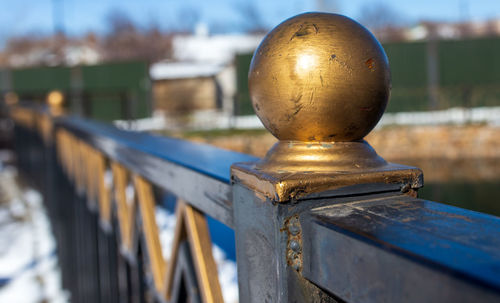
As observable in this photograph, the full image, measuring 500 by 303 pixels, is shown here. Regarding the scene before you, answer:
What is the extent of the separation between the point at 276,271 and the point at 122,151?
1.03 metres

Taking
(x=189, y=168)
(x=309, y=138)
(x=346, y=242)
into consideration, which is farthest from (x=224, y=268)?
(x=346, y=242)

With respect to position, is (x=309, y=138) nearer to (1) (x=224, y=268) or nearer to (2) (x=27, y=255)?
(1) (x=224, y=268)

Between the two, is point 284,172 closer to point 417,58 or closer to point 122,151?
point 122,151

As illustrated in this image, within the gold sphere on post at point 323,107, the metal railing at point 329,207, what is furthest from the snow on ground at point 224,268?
the gold sphere on post at point 323,107

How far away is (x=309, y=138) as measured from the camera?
619 millimetres

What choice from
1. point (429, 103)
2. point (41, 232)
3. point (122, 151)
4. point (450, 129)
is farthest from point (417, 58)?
point (122, 151)

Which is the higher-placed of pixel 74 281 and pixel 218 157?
pixel 218 157

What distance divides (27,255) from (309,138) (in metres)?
4.08

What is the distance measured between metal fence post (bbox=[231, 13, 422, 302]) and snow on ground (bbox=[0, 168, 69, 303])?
9.63 ft

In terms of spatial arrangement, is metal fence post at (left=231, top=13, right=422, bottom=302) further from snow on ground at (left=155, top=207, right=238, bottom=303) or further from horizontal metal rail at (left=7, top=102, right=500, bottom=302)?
snow on ground at (left=155, top=207, right=238, bottom=303)

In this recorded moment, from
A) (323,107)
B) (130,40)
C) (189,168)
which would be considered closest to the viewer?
(323,107)

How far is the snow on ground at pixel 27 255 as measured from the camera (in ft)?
10.8

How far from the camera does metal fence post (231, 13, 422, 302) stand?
1.86 ft

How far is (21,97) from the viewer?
2222 cm
